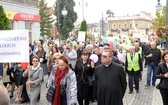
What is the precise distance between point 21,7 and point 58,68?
78.5 ft

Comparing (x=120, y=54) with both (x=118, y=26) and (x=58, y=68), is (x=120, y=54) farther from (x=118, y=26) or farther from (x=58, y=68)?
(x=118, y=26)

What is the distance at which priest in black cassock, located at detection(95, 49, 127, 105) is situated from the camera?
589 cm

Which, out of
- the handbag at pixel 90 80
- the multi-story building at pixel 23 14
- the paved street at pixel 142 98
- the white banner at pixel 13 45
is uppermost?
the multi-story building at pixel 23 14

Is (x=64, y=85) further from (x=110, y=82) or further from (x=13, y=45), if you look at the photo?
(x=13, y=45)

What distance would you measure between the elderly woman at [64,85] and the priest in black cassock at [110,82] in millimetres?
508

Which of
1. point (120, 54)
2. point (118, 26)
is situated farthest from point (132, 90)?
point (118, 26)

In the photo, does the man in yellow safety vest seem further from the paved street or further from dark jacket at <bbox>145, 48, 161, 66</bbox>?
dark jacket at <bbox>145, 48, 161, 66</bbox>

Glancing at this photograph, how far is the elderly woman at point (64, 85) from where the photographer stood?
19.6 ft

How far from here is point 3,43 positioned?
7395 mm

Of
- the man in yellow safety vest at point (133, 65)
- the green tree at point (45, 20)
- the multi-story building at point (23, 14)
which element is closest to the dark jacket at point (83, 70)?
the man in yellow safety vest at point (133, 65)

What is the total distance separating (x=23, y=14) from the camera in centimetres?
2889

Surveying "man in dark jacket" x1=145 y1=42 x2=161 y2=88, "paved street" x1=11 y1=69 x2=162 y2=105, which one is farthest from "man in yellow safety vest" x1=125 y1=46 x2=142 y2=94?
"man in dark jacket" x1=145 y1=42 x2=161 y2=88

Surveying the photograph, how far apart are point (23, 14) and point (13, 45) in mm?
22158

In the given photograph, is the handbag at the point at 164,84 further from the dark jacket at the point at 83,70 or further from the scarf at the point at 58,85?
the scarf at the point at 58,85
